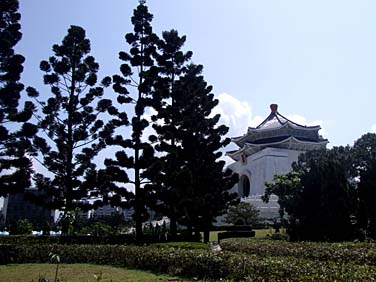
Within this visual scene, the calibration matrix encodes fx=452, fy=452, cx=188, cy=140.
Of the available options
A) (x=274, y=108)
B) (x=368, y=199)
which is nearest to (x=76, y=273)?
(x=368, y=199)

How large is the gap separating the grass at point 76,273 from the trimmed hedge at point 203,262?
0.44 m

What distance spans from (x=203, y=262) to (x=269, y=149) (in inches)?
1374

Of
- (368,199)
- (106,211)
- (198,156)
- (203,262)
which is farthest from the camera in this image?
(106,211)

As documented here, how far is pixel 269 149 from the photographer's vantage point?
142 feet

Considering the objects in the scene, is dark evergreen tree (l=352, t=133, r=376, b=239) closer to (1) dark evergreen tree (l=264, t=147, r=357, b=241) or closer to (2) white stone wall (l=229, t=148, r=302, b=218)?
(1) dark evergreen tree (l=264, t=147, r=357, b=241)

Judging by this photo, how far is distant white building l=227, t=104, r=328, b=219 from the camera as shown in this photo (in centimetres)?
4312

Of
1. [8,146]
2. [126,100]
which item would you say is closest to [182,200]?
[126,100]

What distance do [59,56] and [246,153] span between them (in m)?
30.1

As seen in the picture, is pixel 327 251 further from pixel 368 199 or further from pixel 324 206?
pixel 368 199

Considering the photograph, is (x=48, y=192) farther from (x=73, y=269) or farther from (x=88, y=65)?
(x=73, y=269)

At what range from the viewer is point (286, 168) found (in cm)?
4275

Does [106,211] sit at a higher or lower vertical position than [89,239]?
higher

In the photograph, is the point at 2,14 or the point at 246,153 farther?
the point at 246,153

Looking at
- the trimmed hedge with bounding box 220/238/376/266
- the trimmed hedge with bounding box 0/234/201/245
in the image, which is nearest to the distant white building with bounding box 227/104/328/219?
the trimmed hedge with bounding box 0/234/201/245
